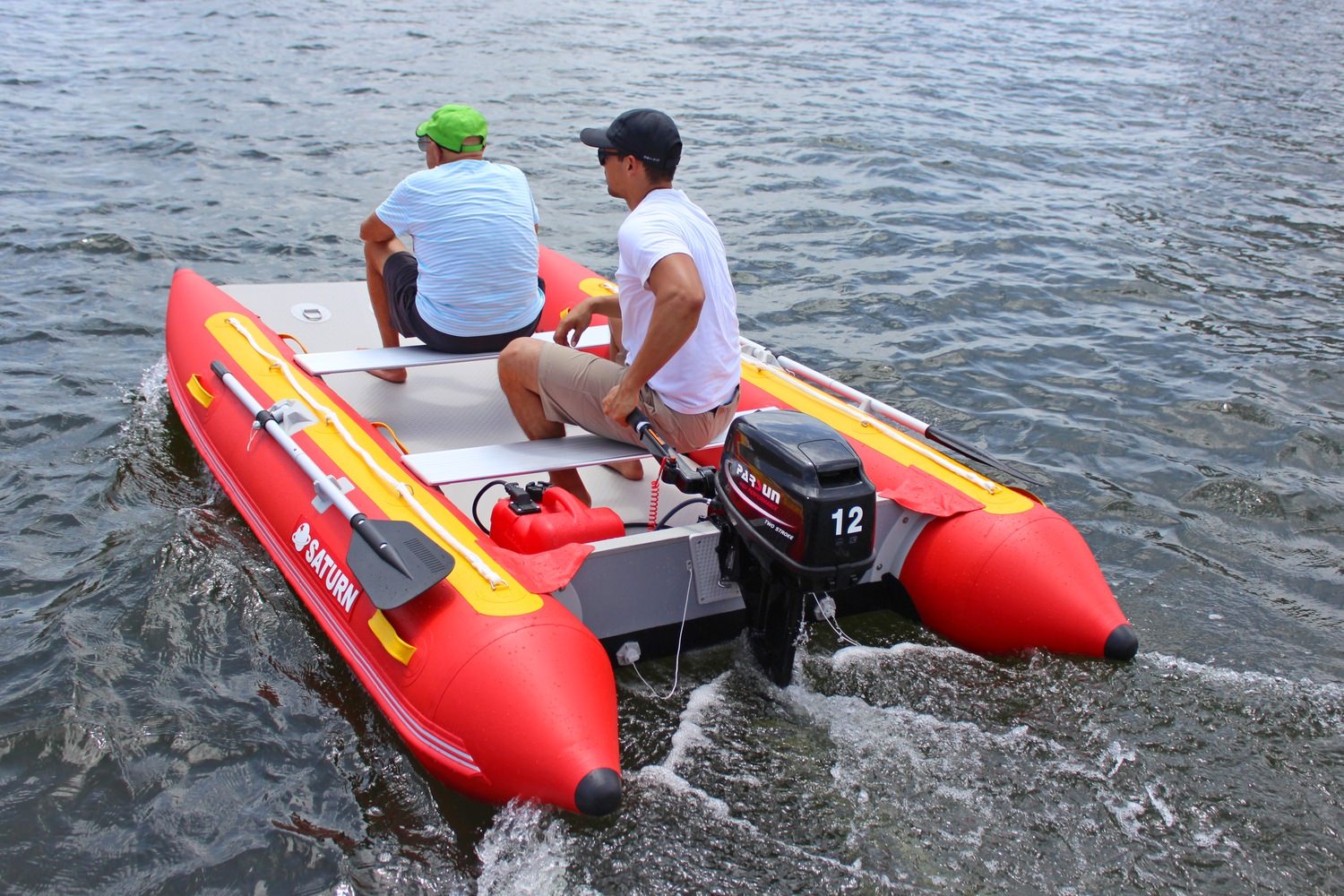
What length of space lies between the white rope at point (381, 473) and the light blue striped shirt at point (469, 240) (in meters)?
0.62

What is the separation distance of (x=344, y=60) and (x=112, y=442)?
905 cm

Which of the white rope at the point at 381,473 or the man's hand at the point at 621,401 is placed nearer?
the white rope at the point at 381,473

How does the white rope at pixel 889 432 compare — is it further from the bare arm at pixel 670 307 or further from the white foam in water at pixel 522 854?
the white foam in water at pixel 522 854

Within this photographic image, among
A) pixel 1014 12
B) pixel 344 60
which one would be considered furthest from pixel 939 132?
pixel 1014 12

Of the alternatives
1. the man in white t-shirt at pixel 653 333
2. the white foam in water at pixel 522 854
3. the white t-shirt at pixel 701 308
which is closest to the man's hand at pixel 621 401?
the man in white t-shirt at pixel 653 333

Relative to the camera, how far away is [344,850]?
3.21 m

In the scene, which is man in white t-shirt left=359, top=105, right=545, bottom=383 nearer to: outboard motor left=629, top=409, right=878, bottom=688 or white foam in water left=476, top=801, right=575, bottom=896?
outboard motor left=629, top=409, right=878, bottom=688

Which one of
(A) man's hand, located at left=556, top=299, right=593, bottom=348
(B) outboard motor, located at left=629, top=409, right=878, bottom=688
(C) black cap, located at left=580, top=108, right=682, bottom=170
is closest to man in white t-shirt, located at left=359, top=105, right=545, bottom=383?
(A) man's hand, located at left=556, top=299, right=593, bottom=348

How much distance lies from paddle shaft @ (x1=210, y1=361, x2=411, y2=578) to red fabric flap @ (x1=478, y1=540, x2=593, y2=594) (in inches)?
11.6

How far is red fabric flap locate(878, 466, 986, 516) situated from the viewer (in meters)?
3.98

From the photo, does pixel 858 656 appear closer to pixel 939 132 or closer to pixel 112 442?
pixel 112 442

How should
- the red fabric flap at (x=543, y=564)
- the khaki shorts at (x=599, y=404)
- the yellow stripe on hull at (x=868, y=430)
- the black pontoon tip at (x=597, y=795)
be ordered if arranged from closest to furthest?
the black pontoon tip at (x=597, y=795), the red fabric flap at (x=543, y=564), the khaki shorts at (x=599, y=404), the yellow stripe on hull at (x=868, y=430)

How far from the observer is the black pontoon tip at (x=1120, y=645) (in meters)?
3.72

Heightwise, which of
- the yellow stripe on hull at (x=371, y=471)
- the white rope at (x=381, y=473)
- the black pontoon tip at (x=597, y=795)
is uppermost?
the white rope at (x=381, y=473)
